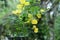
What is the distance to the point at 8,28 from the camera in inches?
127

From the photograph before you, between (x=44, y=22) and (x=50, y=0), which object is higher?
(x=50, y=0)

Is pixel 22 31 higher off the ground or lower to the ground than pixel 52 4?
lower

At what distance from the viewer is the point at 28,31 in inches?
120

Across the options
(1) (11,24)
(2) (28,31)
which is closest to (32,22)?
(2) (28,31)

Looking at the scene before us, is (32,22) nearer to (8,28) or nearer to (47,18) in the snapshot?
(47,18)

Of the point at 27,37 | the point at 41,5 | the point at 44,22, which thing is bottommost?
the point at 27,37

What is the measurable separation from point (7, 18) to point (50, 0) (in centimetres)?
74

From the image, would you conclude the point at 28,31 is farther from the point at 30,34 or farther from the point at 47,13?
the point at 47,13

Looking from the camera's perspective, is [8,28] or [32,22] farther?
[8,28]

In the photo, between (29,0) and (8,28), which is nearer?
(29,0)

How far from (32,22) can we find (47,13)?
29 cm

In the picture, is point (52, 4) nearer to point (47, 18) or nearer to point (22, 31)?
point (47, 18)

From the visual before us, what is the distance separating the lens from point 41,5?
3.07 metres

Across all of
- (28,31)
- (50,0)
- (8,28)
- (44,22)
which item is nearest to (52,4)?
(50,0)
